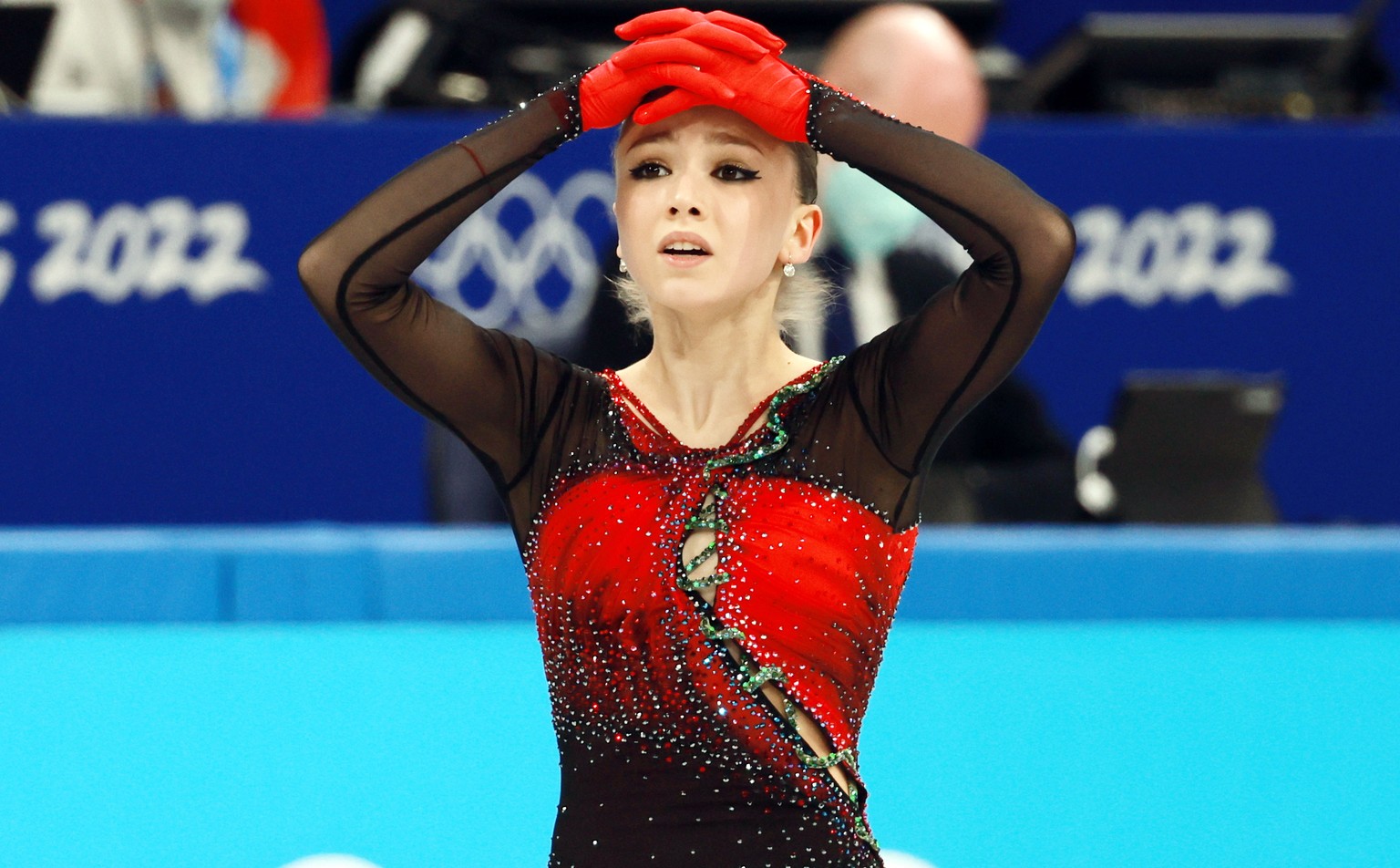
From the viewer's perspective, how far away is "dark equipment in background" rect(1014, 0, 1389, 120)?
4613 mm

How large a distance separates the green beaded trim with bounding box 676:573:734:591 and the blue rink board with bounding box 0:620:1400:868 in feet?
2.01

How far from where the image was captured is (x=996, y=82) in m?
4.67

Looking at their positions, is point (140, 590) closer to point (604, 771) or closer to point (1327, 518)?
point (604, 771)

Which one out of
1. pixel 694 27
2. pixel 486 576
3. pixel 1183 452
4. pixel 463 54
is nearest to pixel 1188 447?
pixel 1183 452

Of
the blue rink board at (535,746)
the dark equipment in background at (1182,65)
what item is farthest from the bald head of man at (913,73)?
the blue rink board at (535,746)

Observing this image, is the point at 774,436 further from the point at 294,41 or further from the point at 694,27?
the point at 294,41

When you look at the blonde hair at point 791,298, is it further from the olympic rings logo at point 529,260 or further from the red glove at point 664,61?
the olympic rings logo at point 529,260

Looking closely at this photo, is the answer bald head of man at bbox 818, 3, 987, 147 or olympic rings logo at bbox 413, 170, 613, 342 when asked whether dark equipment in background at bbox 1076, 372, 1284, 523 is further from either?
olympic rings logo at bbox 413, 170, 613, 342

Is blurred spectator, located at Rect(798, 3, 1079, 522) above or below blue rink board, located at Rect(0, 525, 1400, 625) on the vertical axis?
above

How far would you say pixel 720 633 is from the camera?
1481 millimetres

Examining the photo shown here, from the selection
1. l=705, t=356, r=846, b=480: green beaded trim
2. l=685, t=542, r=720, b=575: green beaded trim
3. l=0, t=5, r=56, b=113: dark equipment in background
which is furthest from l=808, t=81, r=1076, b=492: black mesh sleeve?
l=0, t=5, r=56, b=113: dark equipment in background

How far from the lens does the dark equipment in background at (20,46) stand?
13.4 feet

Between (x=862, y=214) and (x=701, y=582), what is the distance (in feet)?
7.28

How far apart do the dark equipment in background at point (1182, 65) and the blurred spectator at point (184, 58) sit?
1818mm
